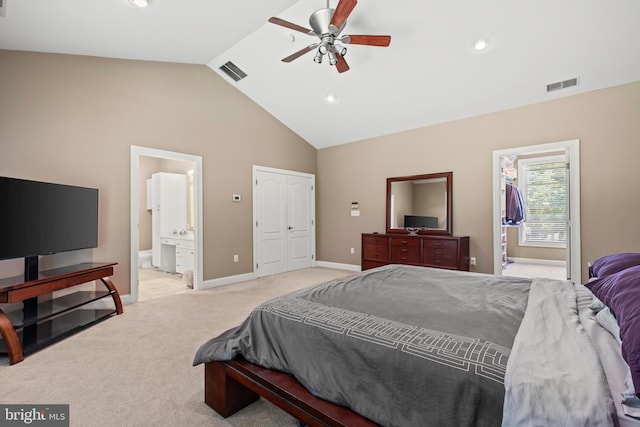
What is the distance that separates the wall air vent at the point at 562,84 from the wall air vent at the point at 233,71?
4229mm

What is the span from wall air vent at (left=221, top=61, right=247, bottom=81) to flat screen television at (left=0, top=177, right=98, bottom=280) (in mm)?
2566

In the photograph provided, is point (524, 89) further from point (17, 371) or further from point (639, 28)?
point (17, 371)

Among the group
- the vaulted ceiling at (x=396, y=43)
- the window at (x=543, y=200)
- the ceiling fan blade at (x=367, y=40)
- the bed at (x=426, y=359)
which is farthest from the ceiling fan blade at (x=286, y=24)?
the window at (x=543, y=200)

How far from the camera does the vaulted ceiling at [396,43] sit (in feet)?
9.23

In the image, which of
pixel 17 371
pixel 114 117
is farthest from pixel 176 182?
pixel 17 371

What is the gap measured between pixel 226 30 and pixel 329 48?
1.39 metres

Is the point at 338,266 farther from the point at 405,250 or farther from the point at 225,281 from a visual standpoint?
the point at 225,281

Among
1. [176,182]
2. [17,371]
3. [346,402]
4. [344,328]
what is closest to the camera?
[346,402]

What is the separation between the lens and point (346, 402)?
124 cm

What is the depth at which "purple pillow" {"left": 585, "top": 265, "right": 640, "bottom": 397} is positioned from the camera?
0.84 meters

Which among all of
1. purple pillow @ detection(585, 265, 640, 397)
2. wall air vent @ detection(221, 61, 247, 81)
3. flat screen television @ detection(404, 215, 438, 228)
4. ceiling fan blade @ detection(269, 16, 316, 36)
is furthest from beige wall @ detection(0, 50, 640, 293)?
purple pillow @ detection(585, 265, 640, 397)

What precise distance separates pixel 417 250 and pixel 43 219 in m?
4.65

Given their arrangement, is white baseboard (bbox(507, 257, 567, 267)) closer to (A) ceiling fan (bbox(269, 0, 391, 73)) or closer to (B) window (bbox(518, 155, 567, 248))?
(B) window (bbox(518, 155, 567, 248))

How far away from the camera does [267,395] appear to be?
4.78 feet
